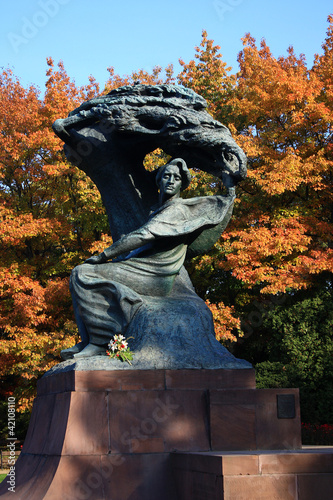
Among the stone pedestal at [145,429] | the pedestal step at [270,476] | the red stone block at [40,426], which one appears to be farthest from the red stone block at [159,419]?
the pedestal step at [270,476]

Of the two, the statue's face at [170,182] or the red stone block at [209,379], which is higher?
the statue's face at [170,182]

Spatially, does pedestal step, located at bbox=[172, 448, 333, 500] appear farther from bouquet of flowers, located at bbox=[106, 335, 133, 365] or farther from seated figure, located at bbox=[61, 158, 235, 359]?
seated figure, located at bbox=[61, 158, 235, 359]

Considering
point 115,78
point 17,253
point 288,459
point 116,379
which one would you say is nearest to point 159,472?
point 116,379

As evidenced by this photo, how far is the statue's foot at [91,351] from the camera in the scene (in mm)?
5910

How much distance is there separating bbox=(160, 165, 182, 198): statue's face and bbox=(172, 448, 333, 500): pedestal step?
3.13 m

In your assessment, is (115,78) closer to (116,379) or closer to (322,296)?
(322,296)

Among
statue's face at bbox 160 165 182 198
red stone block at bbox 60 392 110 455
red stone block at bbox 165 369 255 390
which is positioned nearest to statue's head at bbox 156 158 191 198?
statue's face at bbox 160 165 182 198

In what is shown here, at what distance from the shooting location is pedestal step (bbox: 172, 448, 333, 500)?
421 centimetres

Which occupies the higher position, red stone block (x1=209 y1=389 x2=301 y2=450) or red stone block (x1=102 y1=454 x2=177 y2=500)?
red stone block (x1=209 y1=389 x2=301 y2=450)

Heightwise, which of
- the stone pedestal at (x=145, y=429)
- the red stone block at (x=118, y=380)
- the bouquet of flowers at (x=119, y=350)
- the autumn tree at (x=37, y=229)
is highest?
the autumn tree at (x=37, y=229)

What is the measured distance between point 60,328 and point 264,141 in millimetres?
7506

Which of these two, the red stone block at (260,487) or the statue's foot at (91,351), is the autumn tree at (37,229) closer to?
the statue's foot at (91,351)

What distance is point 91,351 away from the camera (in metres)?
6.00

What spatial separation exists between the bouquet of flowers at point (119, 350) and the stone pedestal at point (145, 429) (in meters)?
0.17
